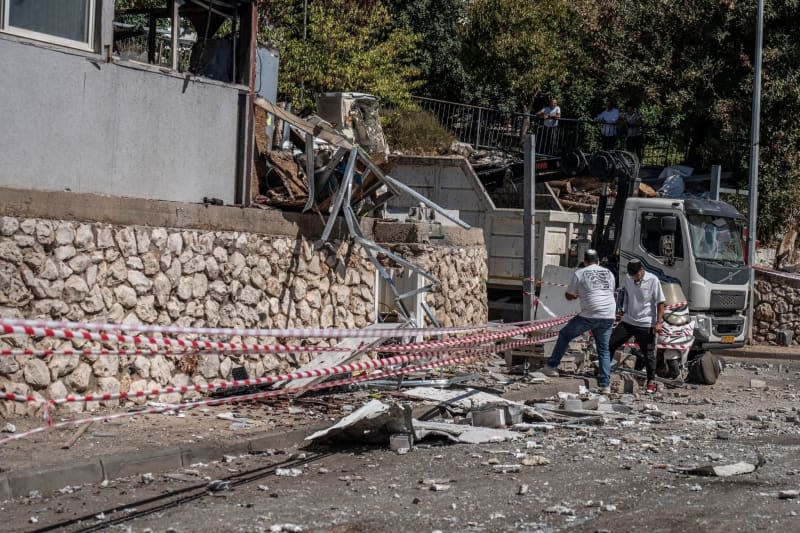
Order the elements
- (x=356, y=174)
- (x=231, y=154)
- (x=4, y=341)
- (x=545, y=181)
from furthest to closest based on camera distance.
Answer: (x=545, y=181), (x=356, y=174), (x=231, y=154), (x=4, y=341)

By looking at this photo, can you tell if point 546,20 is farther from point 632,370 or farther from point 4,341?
point 4,341

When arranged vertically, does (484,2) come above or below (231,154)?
above

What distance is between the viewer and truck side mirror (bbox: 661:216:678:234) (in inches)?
666

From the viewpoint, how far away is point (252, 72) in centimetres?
1288

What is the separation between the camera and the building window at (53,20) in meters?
9.76

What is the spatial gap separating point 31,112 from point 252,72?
11.3 feet

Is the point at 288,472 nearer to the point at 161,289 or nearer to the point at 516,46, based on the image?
the point at 161,289

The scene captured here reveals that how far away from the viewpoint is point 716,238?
17.5 m

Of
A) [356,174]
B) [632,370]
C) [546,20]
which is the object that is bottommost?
[632,370]

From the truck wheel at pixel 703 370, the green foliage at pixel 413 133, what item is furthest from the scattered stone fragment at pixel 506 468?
the green foliage at pixel 413 133

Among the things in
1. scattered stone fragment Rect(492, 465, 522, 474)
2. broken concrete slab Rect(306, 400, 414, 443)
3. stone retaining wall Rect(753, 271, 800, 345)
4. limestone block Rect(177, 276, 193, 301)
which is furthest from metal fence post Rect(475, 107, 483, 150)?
scattered stone fragment Rect(492, 465, 522, 474)

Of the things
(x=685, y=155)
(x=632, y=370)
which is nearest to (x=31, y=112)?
(x=632, y=370)

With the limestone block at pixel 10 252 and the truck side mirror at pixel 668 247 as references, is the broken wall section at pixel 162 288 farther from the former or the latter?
the truck side mirror at pixel 668 247

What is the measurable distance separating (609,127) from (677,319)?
589 inches
